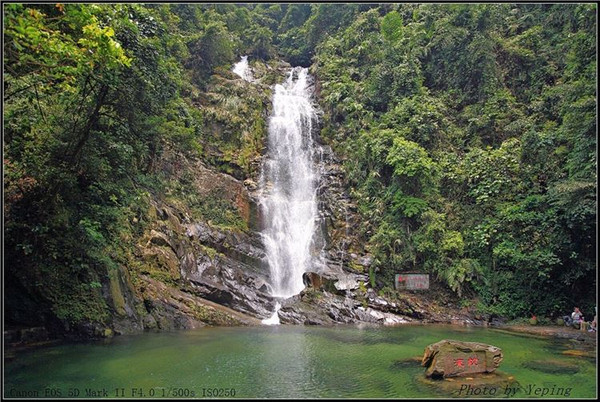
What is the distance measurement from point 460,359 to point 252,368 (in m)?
4.17

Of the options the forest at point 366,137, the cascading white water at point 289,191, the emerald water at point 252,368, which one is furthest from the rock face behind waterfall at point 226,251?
the emerald water at point 252,368

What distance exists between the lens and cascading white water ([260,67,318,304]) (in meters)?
20.7

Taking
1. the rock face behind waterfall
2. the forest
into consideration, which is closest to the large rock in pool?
the forest

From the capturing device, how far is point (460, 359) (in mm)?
7848

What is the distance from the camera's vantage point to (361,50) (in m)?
30.3

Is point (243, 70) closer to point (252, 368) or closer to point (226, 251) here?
point (226, 251)

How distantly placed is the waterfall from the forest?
1253 millimetres

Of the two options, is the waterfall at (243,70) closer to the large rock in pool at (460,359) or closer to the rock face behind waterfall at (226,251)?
the rock face behind waterfall at (226,251)

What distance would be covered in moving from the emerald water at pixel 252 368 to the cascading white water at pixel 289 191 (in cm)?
649

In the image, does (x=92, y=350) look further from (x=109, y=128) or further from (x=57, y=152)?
(x=109, y=128)

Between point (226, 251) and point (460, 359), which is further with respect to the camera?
point (226, 251)

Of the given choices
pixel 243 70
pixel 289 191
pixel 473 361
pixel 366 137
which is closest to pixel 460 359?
pixel 473 361

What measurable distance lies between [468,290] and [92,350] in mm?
16024

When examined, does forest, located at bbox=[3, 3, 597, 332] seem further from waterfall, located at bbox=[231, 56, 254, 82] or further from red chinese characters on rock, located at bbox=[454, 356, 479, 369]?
red chinese characters on rock, located at bbox=[454, 356, 479, 369]
